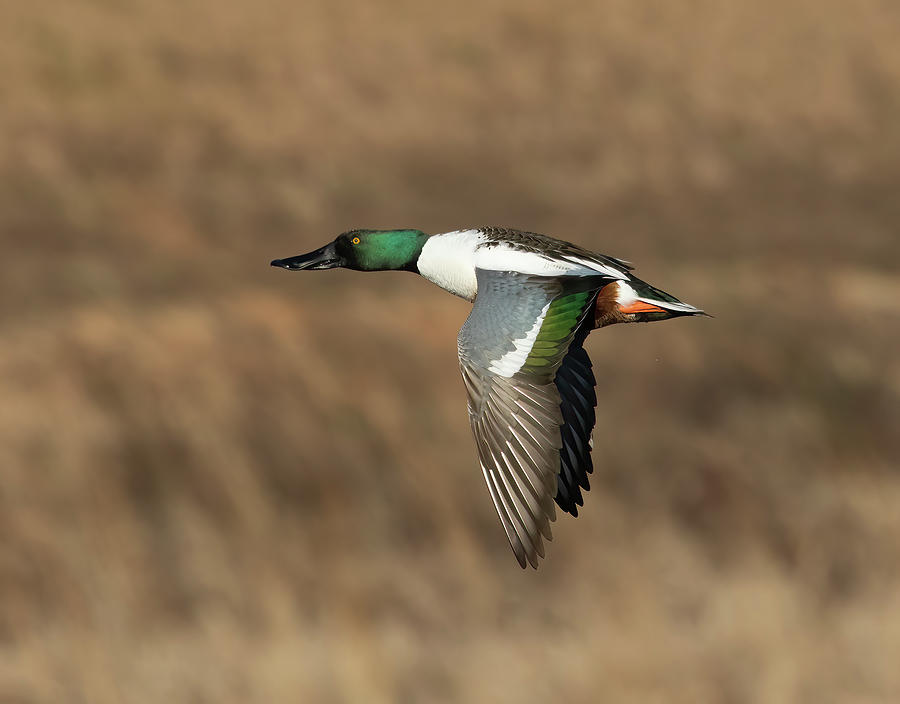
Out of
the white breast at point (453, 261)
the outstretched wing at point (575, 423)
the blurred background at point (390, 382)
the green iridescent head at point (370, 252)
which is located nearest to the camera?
the white breast at point (453, 261)

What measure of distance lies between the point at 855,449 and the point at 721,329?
1.38 metres

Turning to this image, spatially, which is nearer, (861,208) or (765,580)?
(765,580)

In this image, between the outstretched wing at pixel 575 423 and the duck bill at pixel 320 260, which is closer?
the outstretched wing at pixel 575 423

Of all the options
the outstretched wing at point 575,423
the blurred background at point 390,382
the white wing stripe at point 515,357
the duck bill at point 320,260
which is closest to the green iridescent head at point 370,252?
the duck bill at point 320,260

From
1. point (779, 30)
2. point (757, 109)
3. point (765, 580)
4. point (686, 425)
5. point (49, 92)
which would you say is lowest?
point (765, 580)

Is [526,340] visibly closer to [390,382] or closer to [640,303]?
[640,303]

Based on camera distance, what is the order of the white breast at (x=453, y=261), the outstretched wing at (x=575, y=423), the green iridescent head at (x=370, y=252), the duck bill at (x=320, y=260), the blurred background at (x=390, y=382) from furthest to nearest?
the blurred background at (x=390, y=382) → the duck bill at (x=320, y=260) → the green iridescent head at (x=370, y=252) → the outstretched wing at (x=575, y=423) → the white breast at (x=453, y=261)

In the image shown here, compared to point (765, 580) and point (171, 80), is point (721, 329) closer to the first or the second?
point (765, 580)

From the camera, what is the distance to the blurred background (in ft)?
30.7

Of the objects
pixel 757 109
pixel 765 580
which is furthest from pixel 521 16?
pixel 765 580

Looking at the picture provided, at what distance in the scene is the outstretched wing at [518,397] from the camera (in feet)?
11.2

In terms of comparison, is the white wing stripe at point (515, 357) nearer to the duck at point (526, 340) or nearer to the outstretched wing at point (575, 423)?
the duck at point (526, 340)

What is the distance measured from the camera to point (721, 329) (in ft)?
35.9

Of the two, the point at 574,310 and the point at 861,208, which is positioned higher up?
the point at 861,208
